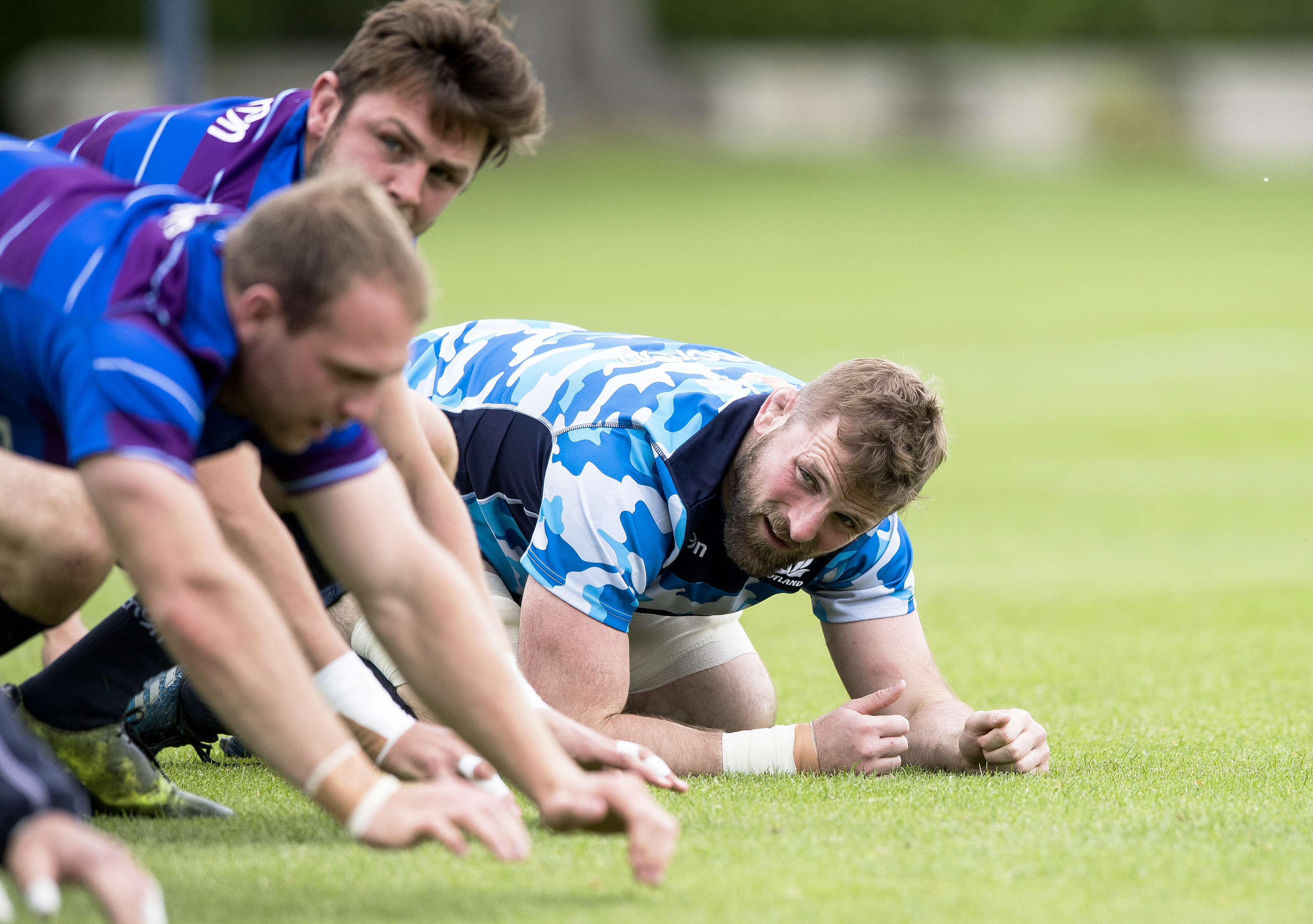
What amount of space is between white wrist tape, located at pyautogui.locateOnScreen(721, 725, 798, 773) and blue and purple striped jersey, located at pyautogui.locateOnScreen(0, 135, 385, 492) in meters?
1.57

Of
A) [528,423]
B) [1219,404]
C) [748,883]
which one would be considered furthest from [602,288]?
[748,883]

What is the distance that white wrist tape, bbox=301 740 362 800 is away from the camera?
2.74 metres

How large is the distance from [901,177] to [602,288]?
13608 mm

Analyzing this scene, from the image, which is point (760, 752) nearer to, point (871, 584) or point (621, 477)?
point (871, 584)

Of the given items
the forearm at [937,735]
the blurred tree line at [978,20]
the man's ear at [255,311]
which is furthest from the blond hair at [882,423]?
the blurred tree line at [978,20]

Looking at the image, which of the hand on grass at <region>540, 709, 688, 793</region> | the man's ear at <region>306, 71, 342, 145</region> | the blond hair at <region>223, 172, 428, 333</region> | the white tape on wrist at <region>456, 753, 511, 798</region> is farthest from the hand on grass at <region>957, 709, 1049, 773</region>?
the man's ear at <region>306, 71, 342, 145</region>

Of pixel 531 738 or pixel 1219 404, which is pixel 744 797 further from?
pixel 1219 404

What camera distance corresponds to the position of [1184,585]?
750cm

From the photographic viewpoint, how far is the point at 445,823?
2717mm

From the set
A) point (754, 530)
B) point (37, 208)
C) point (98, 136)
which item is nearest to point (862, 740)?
point (754, 530)

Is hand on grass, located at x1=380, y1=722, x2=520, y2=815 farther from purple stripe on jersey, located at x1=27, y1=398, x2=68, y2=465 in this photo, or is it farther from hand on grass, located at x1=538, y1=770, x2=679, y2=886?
purple stripe on jersey, located at x1=27, y1=398, x2=68, y2=465

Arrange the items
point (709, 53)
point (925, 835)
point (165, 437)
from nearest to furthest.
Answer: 1. point (165, 437)
2. point (925, 835)
3. point (709, 53)

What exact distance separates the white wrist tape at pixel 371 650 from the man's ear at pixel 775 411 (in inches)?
46.8

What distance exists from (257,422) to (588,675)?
1558mm
